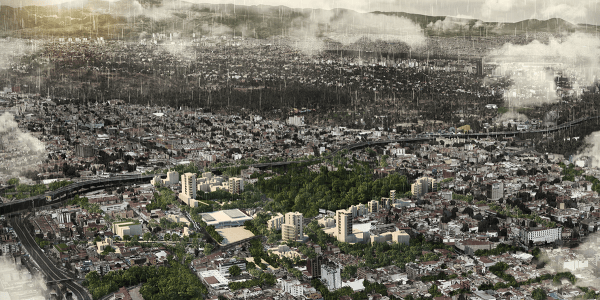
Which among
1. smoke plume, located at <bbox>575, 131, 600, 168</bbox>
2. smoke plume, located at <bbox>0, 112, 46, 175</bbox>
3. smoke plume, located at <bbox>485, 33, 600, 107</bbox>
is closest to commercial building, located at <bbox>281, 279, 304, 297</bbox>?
smoke plume, located at <bbox>0, 112, 46, 175</bbox>

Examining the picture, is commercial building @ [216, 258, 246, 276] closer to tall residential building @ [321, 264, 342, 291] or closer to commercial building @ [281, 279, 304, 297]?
commercial building @ [281, 279, 304, 297]

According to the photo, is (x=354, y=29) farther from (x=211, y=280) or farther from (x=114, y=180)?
(x=211, y=280)

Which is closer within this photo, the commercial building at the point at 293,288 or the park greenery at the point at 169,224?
the commercial building at the point at 293,288

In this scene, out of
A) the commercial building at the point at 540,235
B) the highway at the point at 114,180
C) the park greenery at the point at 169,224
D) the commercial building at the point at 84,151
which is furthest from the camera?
the commercial building at the point at 84,151

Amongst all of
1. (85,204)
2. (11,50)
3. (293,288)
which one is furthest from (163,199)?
(11,50)

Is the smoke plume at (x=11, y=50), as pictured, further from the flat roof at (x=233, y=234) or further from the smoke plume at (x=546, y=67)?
the smoke plume at (x=546, y=67)

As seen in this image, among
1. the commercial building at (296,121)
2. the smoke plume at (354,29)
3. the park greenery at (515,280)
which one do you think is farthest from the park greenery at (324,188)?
the smoke plume at (354,29)
